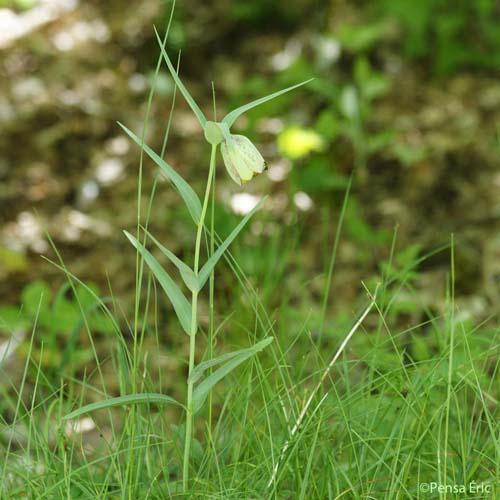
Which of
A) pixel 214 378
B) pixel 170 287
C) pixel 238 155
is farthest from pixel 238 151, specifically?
pixel 214 378

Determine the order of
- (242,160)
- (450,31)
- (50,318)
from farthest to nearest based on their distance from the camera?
(450,31) → (50,318) → (242,160)

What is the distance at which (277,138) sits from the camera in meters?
3.84

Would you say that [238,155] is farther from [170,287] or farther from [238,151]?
[170,287]

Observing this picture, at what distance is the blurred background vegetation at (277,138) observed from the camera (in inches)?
131

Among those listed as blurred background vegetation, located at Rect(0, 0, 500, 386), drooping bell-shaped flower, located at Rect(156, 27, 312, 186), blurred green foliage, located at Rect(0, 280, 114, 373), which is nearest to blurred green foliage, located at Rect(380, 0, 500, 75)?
blurred background vegetation, located at Rect(0, 0, 500, 386)

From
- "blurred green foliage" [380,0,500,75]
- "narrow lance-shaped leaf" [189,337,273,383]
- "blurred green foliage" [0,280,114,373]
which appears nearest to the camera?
"narrow lance-shaped leaf" [189,337,273,383]

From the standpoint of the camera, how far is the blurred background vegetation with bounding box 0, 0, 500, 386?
10.9 ft

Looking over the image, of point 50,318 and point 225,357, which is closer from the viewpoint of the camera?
point 225,357

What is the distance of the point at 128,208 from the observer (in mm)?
3777

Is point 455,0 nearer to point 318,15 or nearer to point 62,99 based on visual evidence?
point 318,15

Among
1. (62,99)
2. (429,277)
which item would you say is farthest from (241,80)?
(429,277)

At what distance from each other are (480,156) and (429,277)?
0.69 m

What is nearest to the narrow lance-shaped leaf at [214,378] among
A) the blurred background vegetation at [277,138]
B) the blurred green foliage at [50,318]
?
the blurred green foliage at [50,318]

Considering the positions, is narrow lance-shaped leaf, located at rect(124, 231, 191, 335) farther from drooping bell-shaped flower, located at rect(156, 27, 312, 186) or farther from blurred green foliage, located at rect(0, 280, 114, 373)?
blurred green foliage, located at rect(0, 280, 114, 373)
